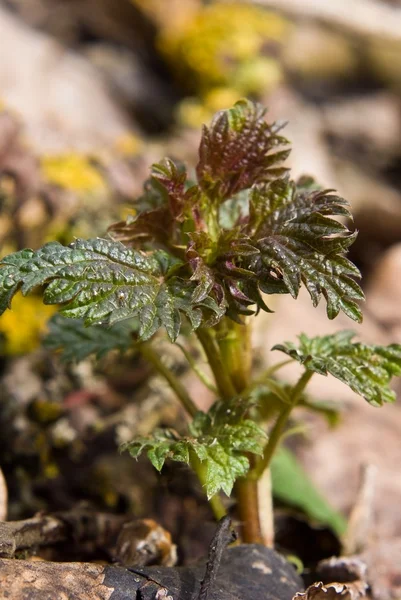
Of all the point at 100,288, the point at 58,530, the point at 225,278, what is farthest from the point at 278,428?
the point at 58,530

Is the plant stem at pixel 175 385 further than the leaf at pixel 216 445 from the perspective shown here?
Yes

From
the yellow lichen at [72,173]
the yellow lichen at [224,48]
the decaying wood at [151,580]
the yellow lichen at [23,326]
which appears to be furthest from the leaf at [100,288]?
the yellow lichen at [224,48]

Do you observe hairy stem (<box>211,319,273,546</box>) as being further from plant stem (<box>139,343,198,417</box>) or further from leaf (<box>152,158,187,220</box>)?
leaf (<box>152,158,187,220</box>)

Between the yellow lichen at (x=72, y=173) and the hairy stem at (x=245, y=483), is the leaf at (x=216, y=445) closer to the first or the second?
the hairy stem at (x=245, y=483)

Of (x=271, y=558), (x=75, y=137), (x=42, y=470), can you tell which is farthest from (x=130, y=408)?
(x=75, y=137)

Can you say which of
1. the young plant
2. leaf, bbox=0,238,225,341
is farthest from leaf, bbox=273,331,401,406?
leaf, bbox=0,238,225,341

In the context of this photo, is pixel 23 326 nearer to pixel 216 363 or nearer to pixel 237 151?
pixel 216 363
